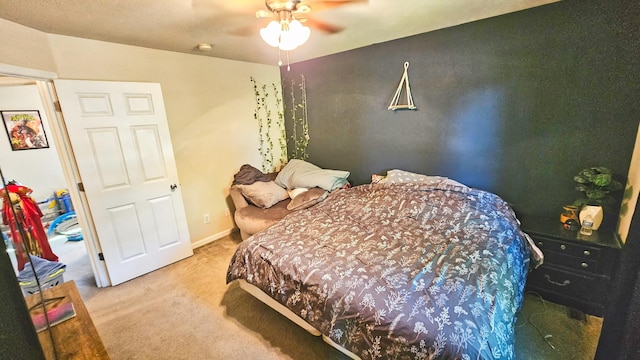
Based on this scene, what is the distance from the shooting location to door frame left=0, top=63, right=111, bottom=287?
6.93 feet

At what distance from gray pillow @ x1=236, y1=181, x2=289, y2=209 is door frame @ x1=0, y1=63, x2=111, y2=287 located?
1.48 m

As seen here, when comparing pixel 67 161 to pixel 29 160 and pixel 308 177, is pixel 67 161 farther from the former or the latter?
pixel 29 160

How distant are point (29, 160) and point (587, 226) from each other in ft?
22.7

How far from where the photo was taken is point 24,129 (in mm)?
3914

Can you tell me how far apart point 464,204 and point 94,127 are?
3.39 m

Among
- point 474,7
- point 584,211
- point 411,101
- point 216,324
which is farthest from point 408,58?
A: point 216,324

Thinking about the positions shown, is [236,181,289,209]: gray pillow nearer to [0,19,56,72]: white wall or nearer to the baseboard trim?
the baseboard trim

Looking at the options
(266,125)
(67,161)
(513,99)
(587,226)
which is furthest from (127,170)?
(587,226)

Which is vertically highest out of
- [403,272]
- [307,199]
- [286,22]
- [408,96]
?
[286,22]

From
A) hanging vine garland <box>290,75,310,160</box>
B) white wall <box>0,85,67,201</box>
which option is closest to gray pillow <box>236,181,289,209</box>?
hanging vine garland <box>290,75,310,160</box>

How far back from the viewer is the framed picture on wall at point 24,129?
3.78 m

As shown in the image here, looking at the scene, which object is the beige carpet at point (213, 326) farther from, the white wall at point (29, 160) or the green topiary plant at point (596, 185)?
the white wall at point (29, 160)

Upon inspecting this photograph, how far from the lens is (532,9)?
79.7 inches

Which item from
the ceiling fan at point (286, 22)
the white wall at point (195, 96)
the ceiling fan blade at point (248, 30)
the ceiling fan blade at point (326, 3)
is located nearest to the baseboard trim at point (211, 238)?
the white wall at point (195, 96)
